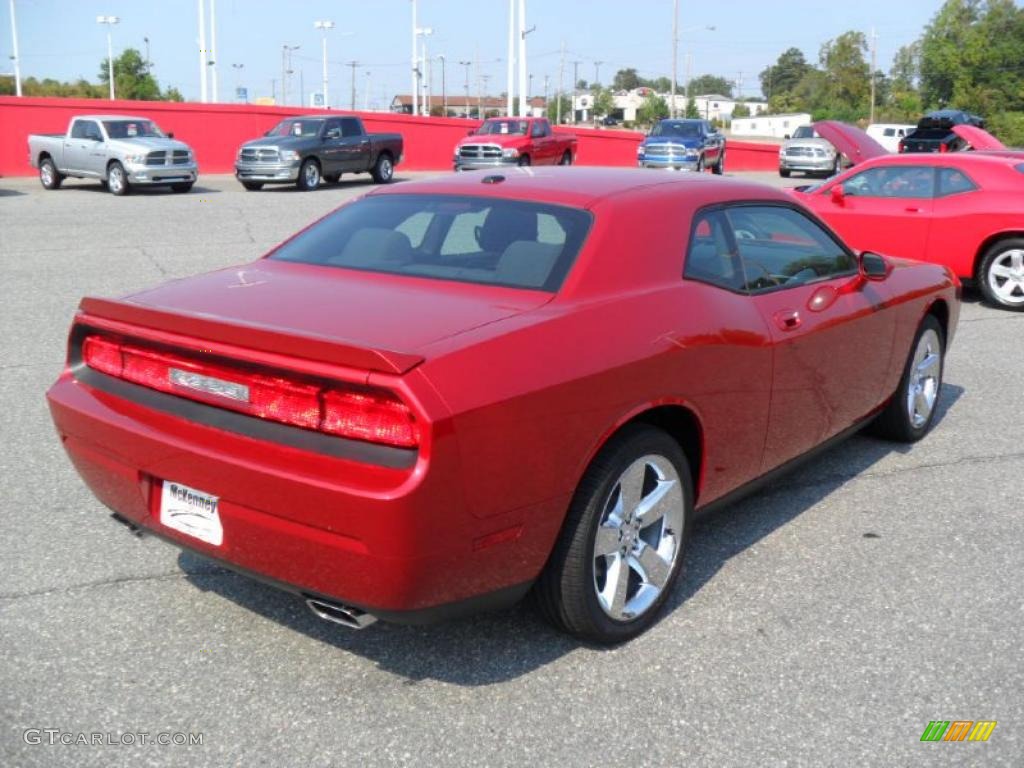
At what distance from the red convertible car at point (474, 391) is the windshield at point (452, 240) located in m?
0.01

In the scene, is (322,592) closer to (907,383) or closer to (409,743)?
(409,743)

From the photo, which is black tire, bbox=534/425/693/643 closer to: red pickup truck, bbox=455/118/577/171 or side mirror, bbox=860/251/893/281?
side mirror, bbox=860/251/893/281

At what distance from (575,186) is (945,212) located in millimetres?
8202

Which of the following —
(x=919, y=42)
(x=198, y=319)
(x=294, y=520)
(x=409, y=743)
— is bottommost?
(x=409, y=743)

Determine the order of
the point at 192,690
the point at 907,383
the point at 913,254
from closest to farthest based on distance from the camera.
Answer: the point at 192,690 < the point at 907,383 < the point at 913,254

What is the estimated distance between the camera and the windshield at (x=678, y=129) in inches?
1253

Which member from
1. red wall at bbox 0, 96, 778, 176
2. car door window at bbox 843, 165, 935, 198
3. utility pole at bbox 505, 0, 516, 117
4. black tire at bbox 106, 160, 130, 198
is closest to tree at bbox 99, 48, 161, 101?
utility pole at bbox 505, 0, 516, 117

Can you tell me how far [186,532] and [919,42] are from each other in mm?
109038

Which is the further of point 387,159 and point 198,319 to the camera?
point 387,159

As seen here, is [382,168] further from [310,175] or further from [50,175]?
[50,175]

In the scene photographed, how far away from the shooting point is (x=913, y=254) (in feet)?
38.1

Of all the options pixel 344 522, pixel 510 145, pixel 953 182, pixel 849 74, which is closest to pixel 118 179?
pixel 510 145

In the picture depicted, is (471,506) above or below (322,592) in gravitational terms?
above

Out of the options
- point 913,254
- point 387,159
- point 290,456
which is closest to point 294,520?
point 290,456
